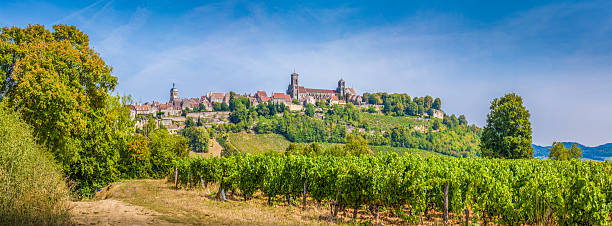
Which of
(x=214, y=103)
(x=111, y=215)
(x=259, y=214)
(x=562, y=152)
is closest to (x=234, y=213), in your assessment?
(x=259, y=214)

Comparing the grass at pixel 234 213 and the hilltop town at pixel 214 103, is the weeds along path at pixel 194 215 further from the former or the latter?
the hilltop town at pixel 214 103

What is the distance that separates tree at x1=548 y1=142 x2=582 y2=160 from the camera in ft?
113

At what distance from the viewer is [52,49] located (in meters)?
18.0

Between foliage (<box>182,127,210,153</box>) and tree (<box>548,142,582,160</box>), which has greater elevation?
foliage (<box>182,127,210,153</box>)

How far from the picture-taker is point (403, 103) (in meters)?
188

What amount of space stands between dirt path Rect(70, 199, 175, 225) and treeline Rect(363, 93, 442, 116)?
567ft

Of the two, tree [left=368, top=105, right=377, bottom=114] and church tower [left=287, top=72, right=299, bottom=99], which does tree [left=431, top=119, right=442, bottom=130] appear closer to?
tree [left=368, top=105, right=377, bottom=114]

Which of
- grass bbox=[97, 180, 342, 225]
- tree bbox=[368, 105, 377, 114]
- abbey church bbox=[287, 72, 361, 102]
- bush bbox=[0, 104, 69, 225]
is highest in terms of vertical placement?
abbey church bbox=[287, 72, 361, 102]

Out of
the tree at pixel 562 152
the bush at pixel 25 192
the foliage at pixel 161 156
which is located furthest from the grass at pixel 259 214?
the tree at pixel 562 152

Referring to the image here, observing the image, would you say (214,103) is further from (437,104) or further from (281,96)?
(437,104)

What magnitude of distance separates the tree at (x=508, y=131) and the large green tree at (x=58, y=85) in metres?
29.7

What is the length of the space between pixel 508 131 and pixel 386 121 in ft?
439

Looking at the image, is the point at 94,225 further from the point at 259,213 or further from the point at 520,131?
the point at 520,131

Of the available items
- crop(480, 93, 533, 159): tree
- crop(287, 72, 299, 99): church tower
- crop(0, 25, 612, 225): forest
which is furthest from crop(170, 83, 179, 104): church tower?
crop(480, 93, 533, 159): tree
